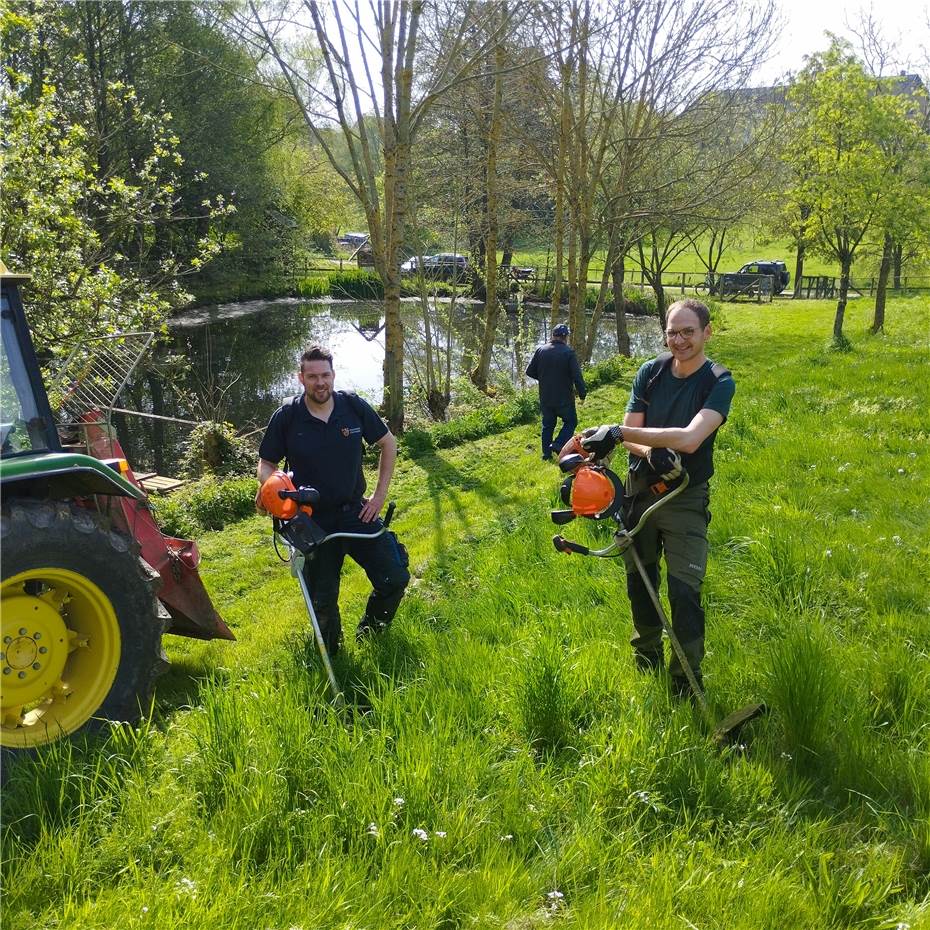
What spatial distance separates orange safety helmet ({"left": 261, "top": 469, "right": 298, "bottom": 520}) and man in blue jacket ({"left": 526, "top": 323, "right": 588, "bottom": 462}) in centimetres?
650

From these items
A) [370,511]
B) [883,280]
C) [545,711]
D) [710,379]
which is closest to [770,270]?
[883,280]

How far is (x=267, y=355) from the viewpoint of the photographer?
77.3 feet

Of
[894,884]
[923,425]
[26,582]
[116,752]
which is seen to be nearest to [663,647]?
[894,884]

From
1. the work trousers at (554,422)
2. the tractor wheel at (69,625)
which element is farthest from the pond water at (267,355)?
the tractor wheel at (69,625)

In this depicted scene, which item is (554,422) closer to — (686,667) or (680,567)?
(680,567)

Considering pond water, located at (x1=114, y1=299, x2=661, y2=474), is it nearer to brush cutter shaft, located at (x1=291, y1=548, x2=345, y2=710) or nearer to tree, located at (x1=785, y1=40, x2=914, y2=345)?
tree, located at (x1=785, y1=40, x2=914, y2=345)

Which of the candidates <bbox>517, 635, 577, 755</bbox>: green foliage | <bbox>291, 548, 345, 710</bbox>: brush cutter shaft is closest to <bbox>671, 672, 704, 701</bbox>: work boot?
<bbox>517, 635, 577, 755</bbox>: green foliage

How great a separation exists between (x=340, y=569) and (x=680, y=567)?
188 centimetres

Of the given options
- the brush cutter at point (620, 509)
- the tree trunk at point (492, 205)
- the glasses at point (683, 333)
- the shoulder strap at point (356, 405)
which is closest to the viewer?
the brush cutter at point (620, 509)

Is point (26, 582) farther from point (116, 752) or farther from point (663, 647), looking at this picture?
point (663, 647)

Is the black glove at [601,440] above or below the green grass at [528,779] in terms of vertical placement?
above

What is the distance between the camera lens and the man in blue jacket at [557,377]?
392 inches

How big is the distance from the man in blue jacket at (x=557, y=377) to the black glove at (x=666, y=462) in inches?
256

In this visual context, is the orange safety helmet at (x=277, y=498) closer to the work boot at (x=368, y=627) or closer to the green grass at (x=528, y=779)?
the green grass at (x=528, y=779)
